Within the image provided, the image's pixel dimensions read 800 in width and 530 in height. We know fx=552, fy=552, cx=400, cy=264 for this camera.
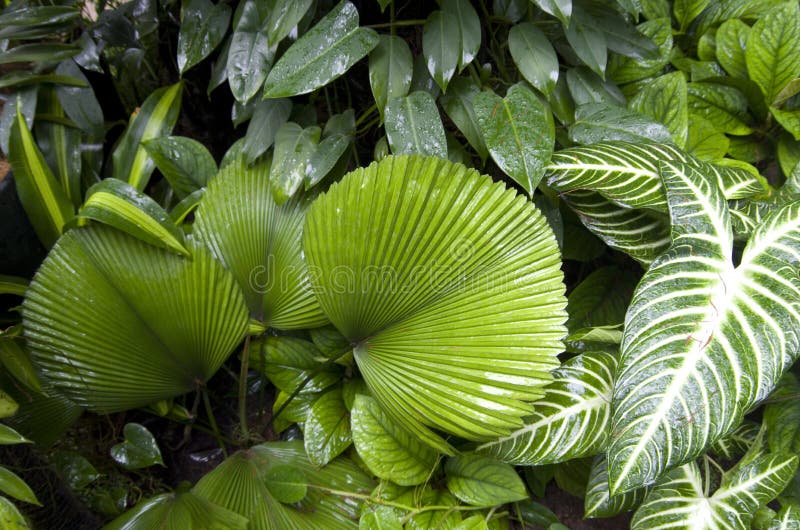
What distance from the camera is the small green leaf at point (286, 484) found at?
117 centimetres

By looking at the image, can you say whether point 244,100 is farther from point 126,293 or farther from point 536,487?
point 536,487

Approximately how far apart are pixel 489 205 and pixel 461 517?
0.70 meters

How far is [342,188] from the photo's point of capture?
109 centimetres

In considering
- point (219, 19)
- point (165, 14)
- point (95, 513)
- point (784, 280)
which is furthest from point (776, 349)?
point (165, 14)

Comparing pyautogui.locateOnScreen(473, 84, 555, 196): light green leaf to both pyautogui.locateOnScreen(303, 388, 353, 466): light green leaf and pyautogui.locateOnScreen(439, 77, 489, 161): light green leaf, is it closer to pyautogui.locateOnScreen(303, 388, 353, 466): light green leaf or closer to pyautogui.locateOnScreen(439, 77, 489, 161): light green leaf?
pyautogui.locateOnScreen(439, 77, 489, 161): light green leaf

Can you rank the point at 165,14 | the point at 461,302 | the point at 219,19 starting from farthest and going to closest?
the point at 165,14 → the point at 219,19 → the point at 461,302

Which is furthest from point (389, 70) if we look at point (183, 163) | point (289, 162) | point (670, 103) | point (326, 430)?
point (326, 430)

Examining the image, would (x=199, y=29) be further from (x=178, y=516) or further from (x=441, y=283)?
(x=178, y=516)

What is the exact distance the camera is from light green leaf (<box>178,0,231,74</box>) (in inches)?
56.1

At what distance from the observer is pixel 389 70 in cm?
131

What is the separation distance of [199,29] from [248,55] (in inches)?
7.5

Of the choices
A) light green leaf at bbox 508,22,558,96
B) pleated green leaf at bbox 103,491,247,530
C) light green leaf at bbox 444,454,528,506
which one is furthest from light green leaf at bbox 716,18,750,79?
pleated green leaf at bbox 103,491,247,530

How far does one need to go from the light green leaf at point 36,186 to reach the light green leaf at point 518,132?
1.08 m

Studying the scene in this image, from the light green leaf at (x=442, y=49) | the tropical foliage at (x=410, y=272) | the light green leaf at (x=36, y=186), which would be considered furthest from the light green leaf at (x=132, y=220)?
the light green leaf at (x=442, y=49)
